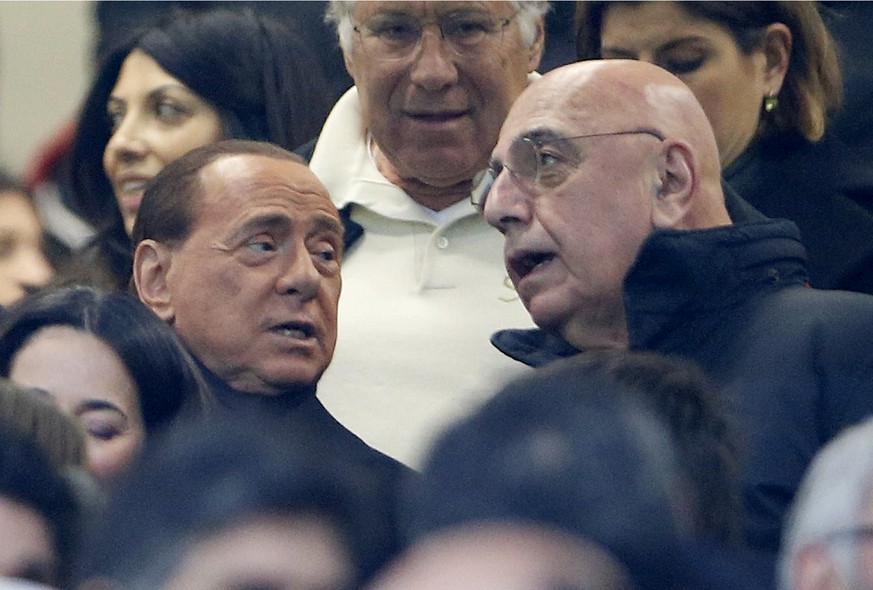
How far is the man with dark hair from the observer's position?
8.27 ft

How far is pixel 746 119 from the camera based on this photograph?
2691 millimetres

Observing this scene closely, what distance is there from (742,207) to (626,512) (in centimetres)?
139

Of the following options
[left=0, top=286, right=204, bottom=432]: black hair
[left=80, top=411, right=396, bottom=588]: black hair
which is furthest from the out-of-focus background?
[left=80, top=411, right=396, bottom=588]: black hair

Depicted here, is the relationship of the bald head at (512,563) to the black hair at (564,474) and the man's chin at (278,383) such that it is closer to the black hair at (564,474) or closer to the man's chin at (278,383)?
the black hair at (564,474)

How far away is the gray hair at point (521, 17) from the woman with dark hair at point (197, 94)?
0.48 feet

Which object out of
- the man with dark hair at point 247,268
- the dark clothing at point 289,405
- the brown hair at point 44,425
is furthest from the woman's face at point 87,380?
the brown hair at point 44,425

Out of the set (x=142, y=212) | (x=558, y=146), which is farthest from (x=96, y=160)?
(x=558, y=146)

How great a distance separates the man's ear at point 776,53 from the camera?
2699 mm

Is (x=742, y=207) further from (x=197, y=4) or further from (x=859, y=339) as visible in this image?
(x=197, y=4)

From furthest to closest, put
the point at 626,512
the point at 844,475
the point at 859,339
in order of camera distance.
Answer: the point at 859,339, the point at 844,475, the point at 626,512

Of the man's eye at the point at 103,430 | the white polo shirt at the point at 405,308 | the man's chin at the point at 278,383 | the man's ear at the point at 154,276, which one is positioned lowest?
the white polo shirt at the point at 405,308

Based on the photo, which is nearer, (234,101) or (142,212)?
(142,212)

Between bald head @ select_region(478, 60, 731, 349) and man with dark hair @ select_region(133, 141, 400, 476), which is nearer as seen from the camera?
bald head @ select_region(478, 60, 731, 349)

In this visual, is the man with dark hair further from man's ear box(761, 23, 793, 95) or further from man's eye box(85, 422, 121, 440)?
man's ear box(761, 23, 793, 95)
